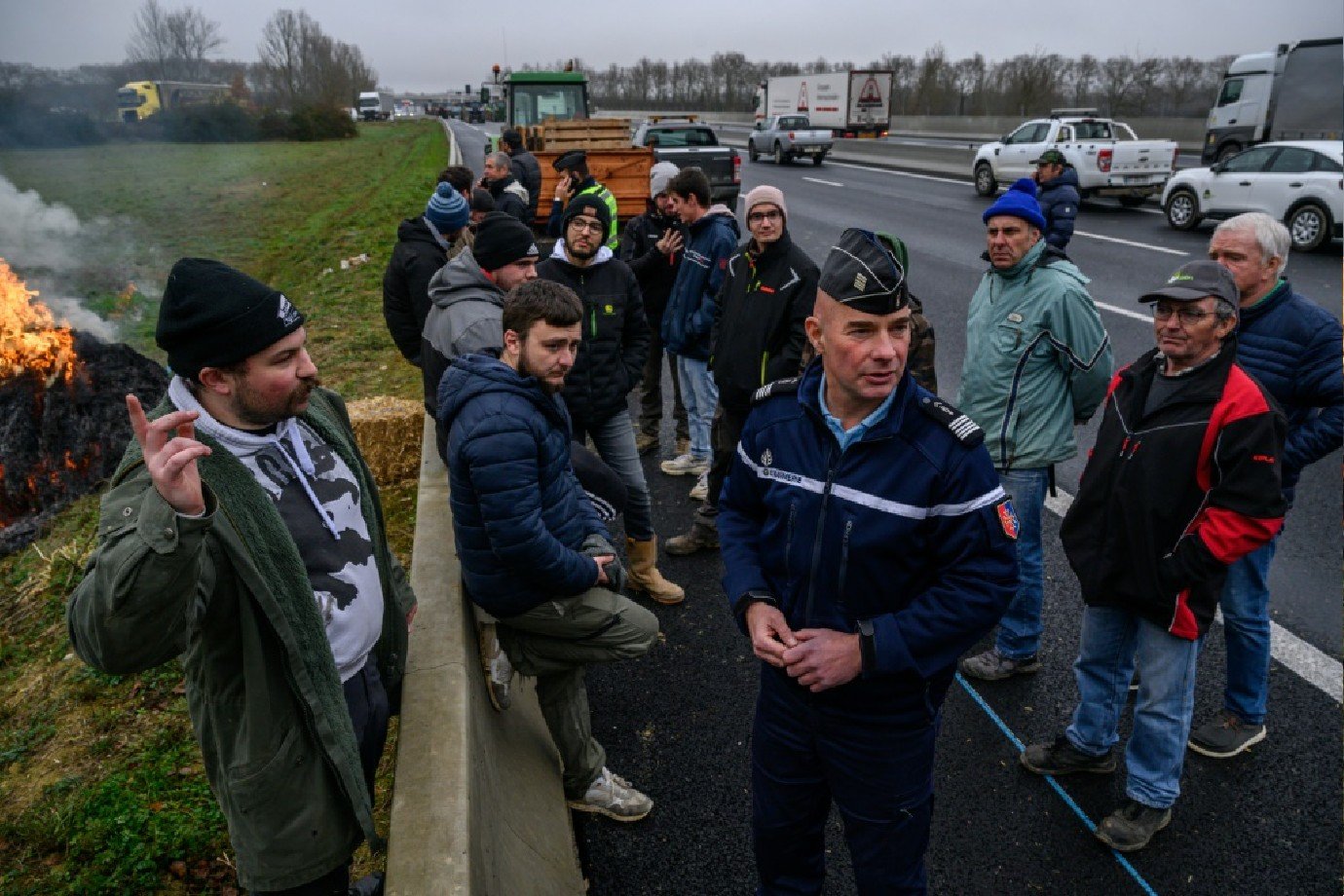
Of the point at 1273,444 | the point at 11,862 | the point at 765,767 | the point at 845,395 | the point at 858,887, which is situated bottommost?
the point at 11,862

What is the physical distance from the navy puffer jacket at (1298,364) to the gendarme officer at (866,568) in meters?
2.11

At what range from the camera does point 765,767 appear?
2.66 m

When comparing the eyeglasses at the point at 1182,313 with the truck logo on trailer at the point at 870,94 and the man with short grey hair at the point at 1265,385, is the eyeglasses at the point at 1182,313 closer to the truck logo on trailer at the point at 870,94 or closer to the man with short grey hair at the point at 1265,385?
the man with short grey hair at the point at 1265,385

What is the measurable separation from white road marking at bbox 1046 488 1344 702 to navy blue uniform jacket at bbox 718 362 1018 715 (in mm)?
2519

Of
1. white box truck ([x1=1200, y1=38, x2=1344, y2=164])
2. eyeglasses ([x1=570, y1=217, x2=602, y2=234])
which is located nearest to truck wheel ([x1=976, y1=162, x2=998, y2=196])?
white box truck ([x1=1200, y1=38, x2=1344, y2=164])

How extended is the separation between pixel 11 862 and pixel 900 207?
20460mm

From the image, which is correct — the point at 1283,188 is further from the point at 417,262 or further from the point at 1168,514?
the point at 417,262

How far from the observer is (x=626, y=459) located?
16.8 feet

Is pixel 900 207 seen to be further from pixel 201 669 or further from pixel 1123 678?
pixel 201 669

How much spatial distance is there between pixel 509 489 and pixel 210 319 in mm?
1141

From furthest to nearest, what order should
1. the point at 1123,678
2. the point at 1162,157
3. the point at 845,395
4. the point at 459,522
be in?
the point at 1162,157 → the point at 1123,678 → the point at 459,522 → the point at 845,395

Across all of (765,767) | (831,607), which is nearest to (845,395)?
(831,607)

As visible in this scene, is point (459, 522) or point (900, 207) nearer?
point (459, 522)

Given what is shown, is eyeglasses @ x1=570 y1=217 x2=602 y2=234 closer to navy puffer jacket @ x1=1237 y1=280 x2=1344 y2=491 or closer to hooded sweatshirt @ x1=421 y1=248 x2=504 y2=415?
hooded sweatshirt @ x1=421 y1=248 x2=504 y2=415
